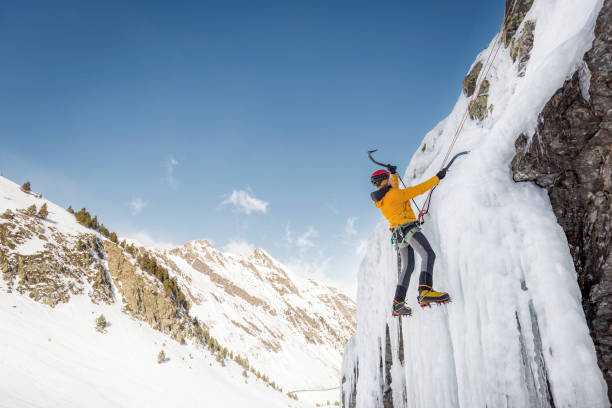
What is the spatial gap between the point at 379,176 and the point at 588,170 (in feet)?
7.35

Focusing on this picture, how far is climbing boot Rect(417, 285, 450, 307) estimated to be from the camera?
3.58 meters

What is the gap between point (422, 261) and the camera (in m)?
3.93

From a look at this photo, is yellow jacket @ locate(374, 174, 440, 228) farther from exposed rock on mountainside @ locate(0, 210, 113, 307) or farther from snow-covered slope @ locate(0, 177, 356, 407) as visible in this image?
exposed rock on mountainside @ locate(0, 210, 113, 307)

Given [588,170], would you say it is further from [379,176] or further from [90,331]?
[90,331]

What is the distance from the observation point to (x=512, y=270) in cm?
299

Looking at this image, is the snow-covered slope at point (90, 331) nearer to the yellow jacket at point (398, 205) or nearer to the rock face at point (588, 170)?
the yellow jacket at point (398, 205)

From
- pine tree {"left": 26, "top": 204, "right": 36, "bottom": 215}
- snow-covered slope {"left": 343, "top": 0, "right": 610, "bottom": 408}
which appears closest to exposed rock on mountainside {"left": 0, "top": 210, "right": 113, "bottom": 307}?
pine tree {"left": 26, "top": 204, "right": 36, "bottom": 215}

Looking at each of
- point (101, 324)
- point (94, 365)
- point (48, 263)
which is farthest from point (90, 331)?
point (48, 263)

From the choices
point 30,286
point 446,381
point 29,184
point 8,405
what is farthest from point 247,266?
point 446,381

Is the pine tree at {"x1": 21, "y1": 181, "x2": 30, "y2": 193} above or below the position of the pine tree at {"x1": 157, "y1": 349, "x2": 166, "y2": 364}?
above

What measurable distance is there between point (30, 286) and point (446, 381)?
1550 centimetres

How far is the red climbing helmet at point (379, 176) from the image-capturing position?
4.52m

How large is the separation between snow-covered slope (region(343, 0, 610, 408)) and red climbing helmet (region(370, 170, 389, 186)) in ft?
2.51

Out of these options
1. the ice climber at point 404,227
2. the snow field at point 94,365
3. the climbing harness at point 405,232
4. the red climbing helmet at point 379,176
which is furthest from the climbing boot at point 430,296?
the snow field at point 94,365
